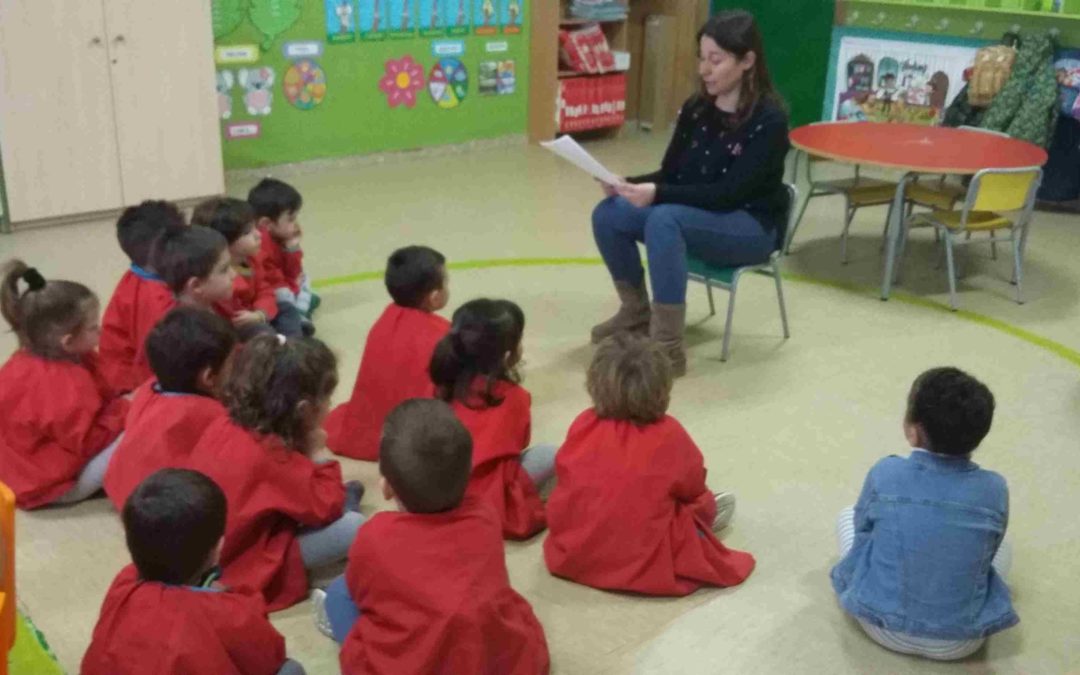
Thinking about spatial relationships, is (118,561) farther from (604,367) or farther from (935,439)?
(935,439)

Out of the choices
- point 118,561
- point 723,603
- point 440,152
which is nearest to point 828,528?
point 723,603

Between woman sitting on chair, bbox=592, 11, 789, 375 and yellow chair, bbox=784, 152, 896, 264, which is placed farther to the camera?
yellow chair, bbox=784, 152, 896, 264

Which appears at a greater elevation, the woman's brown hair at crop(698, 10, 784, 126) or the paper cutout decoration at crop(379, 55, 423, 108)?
→ the woman's brown hair at crop(698, 10, 784, 126)

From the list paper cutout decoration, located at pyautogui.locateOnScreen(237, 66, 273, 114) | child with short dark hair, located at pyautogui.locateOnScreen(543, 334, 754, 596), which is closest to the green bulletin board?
paper cutout decoration, located at pyautogui.locateOnScreen(237, 66, 273, 114)

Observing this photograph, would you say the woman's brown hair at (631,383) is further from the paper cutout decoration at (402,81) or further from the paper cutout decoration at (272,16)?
the paper cutout decoration at (402,81)

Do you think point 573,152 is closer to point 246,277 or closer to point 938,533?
point 246,277

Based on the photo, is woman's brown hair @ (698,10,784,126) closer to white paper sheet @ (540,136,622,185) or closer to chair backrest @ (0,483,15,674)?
white paper sheet @ (540,136,622,185)

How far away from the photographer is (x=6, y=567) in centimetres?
173

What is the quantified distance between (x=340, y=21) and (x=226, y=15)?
2.39 ft

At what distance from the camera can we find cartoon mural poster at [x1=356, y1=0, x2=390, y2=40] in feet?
22.0

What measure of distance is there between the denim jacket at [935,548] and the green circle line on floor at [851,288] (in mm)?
2105

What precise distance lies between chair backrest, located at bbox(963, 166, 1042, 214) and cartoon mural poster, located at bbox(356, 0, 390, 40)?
3830 mm

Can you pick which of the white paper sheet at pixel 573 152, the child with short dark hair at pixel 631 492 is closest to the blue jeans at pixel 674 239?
the white paper sheet at pixel 573 152

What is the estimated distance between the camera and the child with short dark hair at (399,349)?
10.2ft
